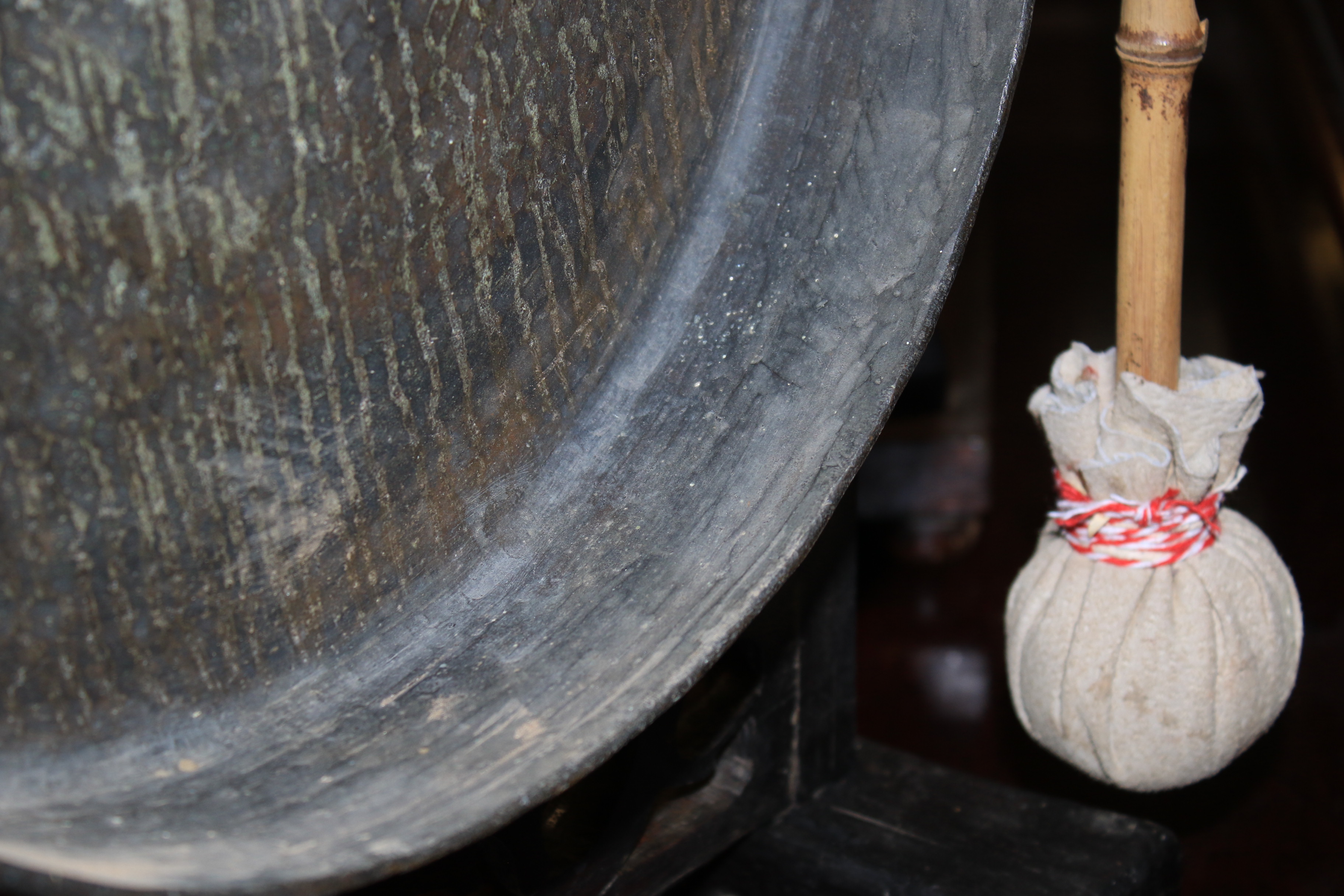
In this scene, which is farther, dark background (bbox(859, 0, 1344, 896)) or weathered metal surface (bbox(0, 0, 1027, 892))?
dark background (bbox(859, 0, 1344, 896))

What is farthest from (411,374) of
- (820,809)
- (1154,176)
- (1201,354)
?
(1201,354)

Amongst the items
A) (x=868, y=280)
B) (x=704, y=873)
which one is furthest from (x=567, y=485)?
(x=704, y=873)

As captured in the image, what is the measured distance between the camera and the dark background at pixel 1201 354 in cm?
145

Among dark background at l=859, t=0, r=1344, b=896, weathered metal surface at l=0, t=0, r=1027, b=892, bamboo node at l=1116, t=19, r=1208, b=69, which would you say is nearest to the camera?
weathered metal surface at l=0, t=0, r=1027, b=892

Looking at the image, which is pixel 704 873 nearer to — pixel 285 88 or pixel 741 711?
pixel 741 711

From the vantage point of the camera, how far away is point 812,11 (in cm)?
72

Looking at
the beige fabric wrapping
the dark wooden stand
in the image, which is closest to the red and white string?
the beige fabric wrapping

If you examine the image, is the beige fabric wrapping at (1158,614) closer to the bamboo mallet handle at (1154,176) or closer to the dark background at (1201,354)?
the bamboo mallet handle at (1154,176)

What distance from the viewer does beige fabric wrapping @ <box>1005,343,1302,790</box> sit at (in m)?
0.81

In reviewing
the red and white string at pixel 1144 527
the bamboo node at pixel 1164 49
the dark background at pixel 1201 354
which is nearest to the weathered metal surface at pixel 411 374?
the bamboo node at pixel 1164 49

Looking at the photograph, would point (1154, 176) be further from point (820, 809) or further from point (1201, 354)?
point (1201, 354)

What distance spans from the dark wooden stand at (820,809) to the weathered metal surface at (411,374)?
0.69 feet

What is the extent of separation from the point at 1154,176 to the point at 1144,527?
205 mm

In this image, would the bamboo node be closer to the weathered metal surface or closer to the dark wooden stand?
the weathered metal surface
